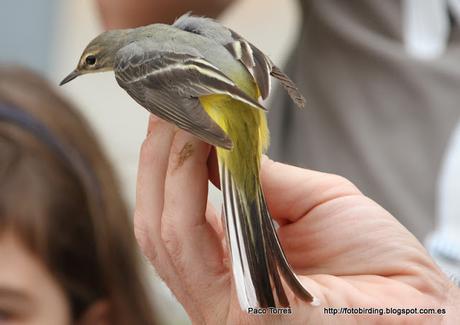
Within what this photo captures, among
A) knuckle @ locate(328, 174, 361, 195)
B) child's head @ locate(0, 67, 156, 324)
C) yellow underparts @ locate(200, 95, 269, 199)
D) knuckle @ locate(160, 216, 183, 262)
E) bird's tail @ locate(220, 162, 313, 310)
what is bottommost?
child's head @ locate(0, 67, 156, 324)

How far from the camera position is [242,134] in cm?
44

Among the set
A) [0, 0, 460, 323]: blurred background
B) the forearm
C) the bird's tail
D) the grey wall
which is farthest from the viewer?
the grey wall

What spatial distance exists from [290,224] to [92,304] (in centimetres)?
60

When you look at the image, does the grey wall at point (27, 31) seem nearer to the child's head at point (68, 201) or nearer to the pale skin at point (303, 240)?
the child's head at point (68, 201)

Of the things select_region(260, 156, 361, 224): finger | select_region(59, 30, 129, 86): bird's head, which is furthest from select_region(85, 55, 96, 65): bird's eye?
select_region(260, 156, 361, 224): finger

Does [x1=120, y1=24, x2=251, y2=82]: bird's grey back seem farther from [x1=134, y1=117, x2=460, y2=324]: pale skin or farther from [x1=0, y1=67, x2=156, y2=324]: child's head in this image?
[x1=0, y1=67, x2=156, y2=324]: child's head

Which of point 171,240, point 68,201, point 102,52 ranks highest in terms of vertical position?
point 102,52

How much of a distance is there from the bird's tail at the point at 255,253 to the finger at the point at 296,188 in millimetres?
26

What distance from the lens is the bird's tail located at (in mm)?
396

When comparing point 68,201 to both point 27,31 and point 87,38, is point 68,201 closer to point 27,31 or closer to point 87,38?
point 27,31

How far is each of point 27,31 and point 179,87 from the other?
70 centimetres

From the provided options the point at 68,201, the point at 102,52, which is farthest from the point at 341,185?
the point at 68,201

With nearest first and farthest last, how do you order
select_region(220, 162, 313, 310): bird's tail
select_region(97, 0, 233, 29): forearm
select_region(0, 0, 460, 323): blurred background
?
select_region(220, 162, 313, 310): bird's tail < select_region(97, 0, 233, 29): forearm < select_region(0, 0, 460, 323): blurred background

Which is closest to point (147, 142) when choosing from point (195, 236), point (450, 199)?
point (195, 236)
